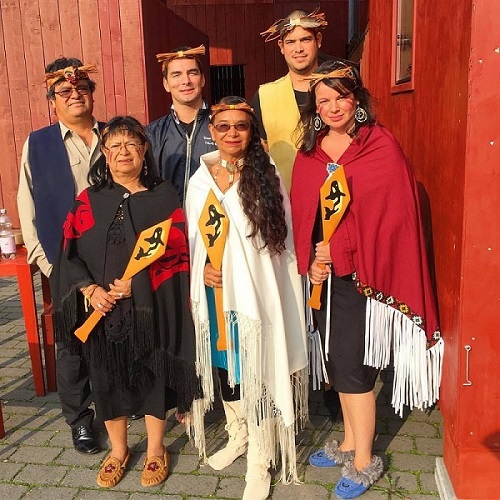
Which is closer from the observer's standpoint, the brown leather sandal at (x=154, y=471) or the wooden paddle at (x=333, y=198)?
the wooden paddle at (x=333, y=198)

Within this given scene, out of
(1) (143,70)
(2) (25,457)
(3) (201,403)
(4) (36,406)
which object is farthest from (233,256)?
(1) (143,70)

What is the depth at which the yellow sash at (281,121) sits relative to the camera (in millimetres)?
3256

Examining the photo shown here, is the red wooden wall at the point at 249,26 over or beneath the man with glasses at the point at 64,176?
over

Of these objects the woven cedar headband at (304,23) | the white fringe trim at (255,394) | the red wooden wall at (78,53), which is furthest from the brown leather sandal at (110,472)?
the red wooden wall at (78,53)

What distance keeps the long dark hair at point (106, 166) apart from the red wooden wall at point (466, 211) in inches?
54.1

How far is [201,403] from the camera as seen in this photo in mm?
2822

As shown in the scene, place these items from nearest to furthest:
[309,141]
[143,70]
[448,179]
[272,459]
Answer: [448,179] → [309,141] → [272,459] → [143,70]

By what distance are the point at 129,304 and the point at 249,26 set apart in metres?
10.7

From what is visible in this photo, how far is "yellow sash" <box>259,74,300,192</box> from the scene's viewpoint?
3.26 m

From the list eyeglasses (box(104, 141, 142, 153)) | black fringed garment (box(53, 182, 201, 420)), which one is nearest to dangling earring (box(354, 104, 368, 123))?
black fringed garment (box(53, 182, 201, 420))

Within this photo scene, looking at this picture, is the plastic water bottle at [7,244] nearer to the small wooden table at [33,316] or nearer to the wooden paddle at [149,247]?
the small wooden table at [33,316]

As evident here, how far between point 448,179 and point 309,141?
2.14 feet

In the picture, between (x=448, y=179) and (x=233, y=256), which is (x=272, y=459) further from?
(x=448, y=179)

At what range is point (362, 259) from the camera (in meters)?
2.44
